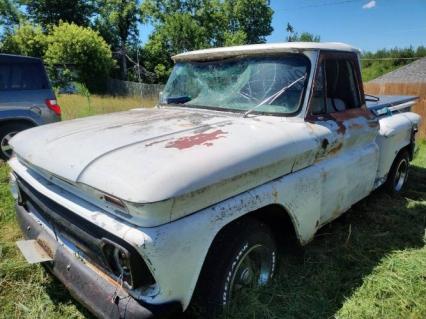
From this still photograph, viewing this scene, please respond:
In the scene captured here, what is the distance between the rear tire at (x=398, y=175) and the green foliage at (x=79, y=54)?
95.9 ft

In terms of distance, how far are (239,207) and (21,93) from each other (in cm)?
597

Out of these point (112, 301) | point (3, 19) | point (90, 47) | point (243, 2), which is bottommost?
point (112, 301)

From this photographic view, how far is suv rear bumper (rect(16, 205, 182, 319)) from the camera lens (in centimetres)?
203

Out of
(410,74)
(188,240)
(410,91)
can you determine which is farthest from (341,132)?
(410,74)

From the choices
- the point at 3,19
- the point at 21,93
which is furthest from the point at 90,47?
the point at 21,93

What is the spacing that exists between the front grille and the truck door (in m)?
1.69

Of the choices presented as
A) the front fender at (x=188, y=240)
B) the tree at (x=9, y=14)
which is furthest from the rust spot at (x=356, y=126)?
the tree at (x=9, y=14)

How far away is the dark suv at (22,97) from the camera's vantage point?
6.75 metres

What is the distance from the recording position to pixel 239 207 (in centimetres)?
235

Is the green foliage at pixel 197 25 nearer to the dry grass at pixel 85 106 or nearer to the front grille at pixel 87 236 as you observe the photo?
the dry grass at pixel 85 106

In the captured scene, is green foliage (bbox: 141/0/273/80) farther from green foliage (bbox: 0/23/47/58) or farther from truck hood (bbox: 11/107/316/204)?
truck hood (bbox: 11/107/316/204)

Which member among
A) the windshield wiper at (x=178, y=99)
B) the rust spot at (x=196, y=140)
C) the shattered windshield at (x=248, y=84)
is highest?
the shattered windshield at (x=248, y=84)

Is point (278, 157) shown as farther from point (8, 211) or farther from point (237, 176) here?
point (8, 211)

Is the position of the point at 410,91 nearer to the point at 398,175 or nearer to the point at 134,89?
the point at 398,175
